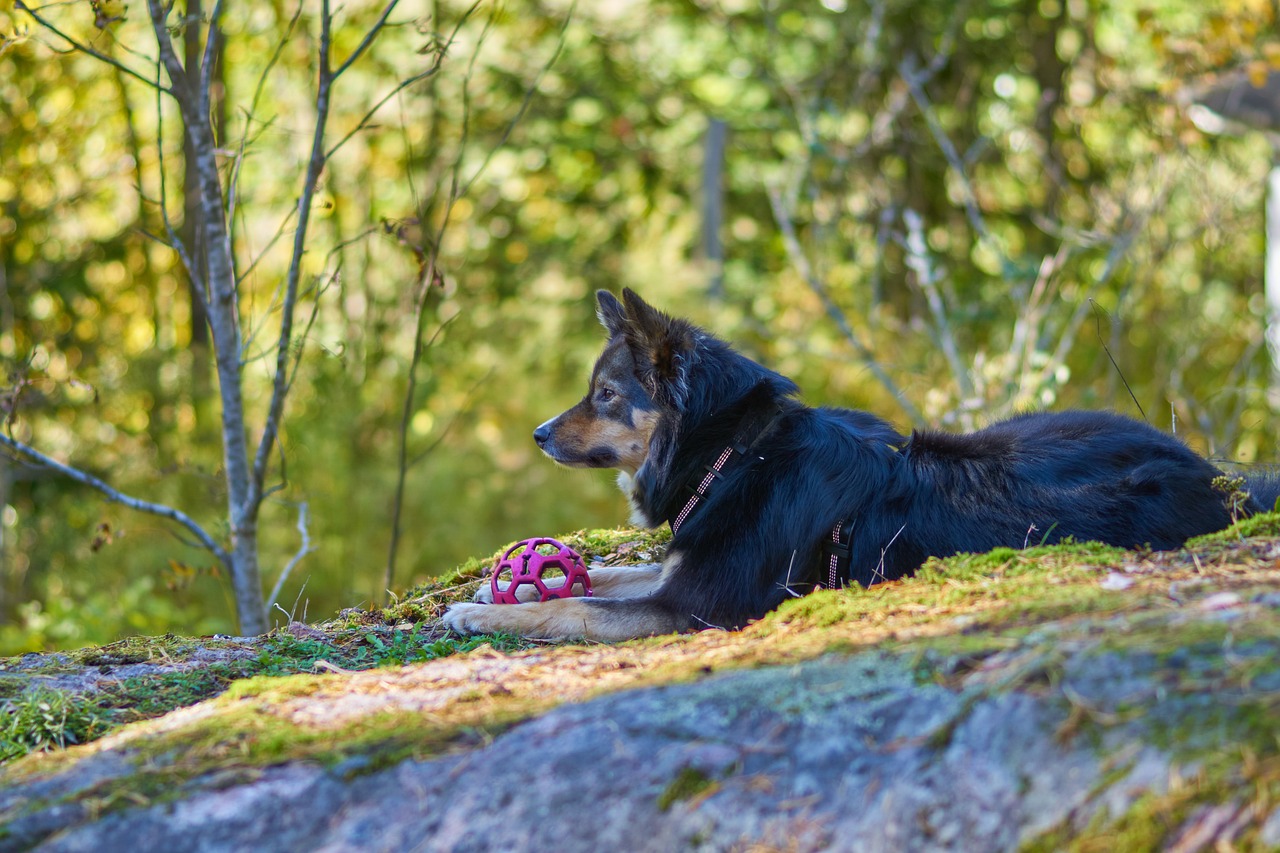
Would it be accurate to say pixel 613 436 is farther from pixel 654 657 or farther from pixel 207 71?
pixel 207 71

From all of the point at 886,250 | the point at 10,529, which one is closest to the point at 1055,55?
the point at 886,250

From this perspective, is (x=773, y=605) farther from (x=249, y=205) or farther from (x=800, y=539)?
(x=249, y=205)

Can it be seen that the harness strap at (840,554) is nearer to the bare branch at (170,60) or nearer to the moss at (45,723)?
the moss at (45,723)

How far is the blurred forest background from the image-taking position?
8.65 metres

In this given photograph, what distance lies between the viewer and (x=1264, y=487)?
385 cm

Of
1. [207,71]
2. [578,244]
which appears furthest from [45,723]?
[578,244]

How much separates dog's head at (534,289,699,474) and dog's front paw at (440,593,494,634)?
100cm

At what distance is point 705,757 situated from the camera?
2.11 metres

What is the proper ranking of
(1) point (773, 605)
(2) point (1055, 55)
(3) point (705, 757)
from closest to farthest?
(3) point (705, 757) < (1) point (773, 605) < (2) point (1055, 55)

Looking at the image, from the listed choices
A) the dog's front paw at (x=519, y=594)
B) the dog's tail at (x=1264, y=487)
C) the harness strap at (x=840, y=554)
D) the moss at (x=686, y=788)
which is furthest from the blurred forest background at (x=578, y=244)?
the moss at (x=686, y=788)

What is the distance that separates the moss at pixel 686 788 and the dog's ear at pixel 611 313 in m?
2.64

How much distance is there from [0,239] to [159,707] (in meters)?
9.72

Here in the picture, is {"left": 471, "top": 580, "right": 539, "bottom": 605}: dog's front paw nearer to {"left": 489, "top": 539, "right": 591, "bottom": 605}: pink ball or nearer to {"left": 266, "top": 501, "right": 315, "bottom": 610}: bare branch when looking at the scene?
{"left": 489, "top": 539, "right": 591, "bottom": 605}: pink ball

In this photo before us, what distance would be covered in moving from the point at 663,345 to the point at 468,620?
1308 millimetres
